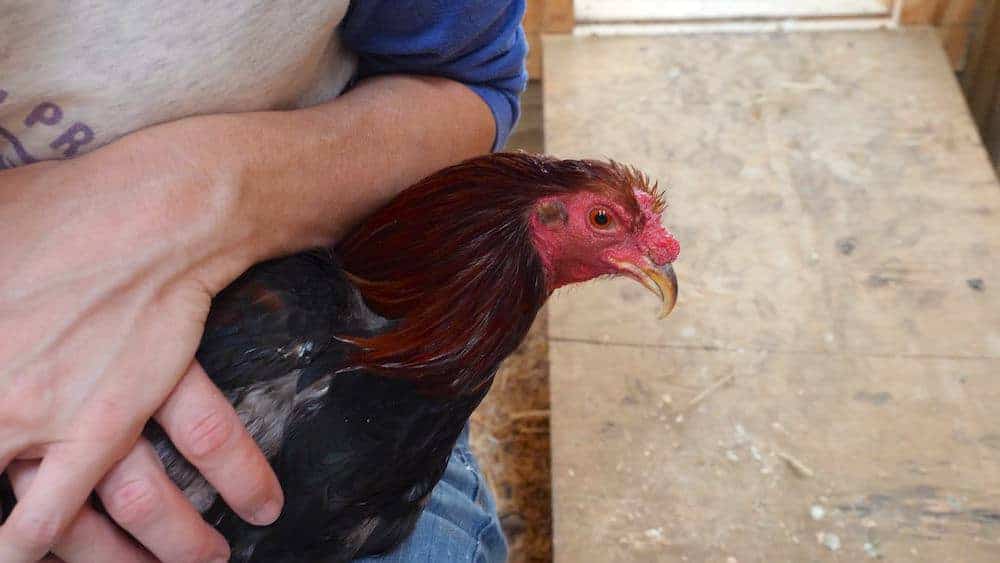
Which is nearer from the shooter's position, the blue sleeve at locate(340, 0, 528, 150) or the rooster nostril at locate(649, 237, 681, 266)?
the blue sleeve at locate(340, 0, 528, 150)

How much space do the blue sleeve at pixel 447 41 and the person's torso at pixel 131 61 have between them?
0.30 ft

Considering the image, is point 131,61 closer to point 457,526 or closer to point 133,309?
point 133,309

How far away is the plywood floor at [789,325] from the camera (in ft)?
4.63

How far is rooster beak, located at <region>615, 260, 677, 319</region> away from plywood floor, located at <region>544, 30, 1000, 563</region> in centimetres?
51

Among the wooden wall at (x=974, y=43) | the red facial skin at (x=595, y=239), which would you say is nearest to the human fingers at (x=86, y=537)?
the red facial skin at (x=595, y=239)

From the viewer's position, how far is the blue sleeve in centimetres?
90

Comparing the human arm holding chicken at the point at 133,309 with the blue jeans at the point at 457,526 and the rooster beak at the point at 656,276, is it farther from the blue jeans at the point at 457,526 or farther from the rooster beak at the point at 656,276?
the rooster beak at the point at 656,276

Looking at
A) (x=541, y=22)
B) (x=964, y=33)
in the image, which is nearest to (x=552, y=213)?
(x=541, y=22)

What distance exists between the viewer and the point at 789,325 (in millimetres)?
1675

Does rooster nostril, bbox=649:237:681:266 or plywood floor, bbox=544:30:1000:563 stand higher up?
rooster nostril, bbox=649:237:681:266

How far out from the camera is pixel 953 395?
1542 mm

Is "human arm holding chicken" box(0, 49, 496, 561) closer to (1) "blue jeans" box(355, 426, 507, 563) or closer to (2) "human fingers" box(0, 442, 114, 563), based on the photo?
(2) "human fingers" box(0, 442, 114, 563)

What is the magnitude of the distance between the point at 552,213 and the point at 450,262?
0.13 m

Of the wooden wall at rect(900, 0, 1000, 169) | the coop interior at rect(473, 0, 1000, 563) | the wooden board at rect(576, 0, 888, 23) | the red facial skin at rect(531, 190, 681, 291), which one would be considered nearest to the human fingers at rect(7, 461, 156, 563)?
the red facial skin at rect(531, 190, 681, 291)
